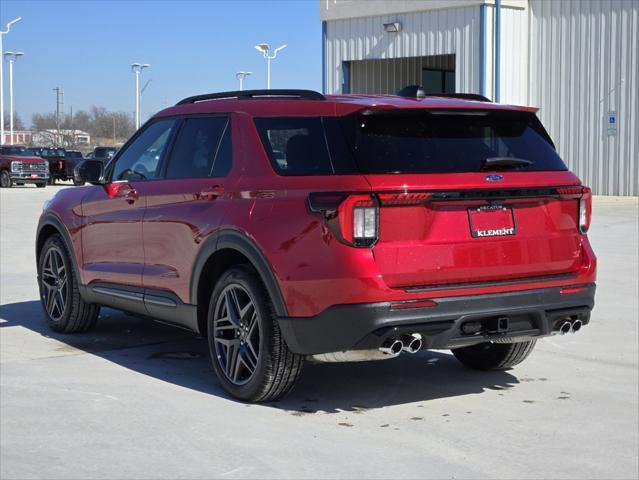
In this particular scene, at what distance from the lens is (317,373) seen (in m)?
7.08

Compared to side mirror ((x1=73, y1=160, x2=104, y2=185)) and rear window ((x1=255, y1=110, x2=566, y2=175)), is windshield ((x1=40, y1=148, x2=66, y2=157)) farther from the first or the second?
rear window ((x1=255, y1=110, x2=566, y2=175))

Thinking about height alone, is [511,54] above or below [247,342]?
above

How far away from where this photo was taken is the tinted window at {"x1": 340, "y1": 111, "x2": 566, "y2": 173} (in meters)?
5.66

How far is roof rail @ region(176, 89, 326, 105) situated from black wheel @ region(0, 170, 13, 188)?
35.9 meters

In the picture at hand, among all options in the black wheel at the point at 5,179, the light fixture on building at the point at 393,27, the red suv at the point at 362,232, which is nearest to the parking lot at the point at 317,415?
the red suv at the point at 362,232

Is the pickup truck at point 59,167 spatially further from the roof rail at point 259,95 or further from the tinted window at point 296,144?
the tinted window at point 296,144

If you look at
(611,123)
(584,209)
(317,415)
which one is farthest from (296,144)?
(611,123)

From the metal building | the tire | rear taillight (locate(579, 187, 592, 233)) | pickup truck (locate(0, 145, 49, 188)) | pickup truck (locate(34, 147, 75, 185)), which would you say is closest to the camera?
rear taillight (locate(579, 187, 592, 233))

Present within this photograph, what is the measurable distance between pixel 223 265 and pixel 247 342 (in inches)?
24.3

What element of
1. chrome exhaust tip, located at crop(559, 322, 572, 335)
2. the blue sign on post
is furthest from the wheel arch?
the blue sign on post

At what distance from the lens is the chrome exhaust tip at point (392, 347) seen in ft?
18.1

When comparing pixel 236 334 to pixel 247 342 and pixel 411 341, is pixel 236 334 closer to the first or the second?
pixel 247 342

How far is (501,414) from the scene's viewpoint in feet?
19.7

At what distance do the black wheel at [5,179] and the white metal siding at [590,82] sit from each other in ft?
69.1
